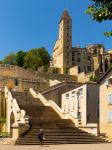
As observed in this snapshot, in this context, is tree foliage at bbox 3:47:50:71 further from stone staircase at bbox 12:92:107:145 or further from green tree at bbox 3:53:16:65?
stone staircase at bbox 12:92:107:145

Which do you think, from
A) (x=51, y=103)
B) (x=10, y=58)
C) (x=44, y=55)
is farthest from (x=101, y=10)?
(x=44, y=55)

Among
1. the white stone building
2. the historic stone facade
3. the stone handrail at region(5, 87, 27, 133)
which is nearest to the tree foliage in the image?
the historic stone facade

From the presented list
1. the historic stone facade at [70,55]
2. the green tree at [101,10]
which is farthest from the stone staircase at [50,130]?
the historic stone facade at [70,55]

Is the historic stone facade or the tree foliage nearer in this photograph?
the tree foliage

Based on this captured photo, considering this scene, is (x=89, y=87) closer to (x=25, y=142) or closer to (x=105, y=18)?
(x=25, y=142)

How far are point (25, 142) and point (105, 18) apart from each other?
24.3 metres

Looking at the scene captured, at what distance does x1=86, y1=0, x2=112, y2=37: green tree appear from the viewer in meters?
14.5

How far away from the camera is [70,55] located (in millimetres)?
141125

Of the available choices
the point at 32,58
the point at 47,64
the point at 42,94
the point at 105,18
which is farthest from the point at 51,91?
the point at 47,64

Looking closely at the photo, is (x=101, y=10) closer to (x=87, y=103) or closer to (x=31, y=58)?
(x=87, y=103)

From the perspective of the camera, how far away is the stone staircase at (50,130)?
125ft

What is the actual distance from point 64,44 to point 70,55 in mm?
4664

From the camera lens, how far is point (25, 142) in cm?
3722

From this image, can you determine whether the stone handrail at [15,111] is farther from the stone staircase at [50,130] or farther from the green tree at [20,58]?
the green tree at [20,58]
